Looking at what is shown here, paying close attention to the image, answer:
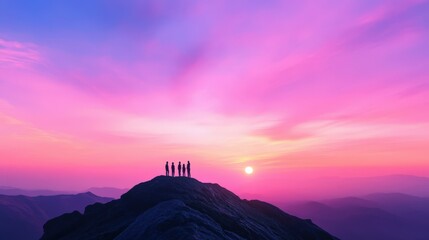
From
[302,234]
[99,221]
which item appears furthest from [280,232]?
[99,221]

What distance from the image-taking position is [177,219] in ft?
92.4

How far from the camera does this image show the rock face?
1115 inches

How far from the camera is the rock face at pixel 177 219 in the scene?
28.3 meters

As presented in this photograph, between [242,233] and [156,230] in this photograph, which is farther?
[242,233]

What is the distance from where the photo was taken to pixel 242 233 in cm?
3897

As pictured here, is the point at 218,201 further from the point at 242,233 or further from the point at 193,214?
the point at 193,214

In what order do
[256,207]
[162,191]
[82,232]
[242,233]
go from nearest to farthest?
[242,233]
[162,191]
[82,232]
[256,207]

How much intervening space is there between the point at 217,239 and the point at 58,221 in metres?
47.2

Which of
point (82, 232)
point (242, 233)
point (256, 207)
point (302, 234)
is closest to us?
point (242, 233)

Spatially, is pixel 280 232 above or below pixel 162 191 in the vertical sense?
below

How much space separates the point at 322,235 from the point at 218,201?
75.5 feet

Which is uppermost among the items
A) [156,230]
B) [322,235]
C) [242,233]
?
[156,230]

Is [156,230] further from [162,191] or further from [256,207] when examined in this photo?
[256,207]

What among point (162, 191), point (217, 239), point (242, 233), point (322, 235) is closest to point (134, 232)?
point (217, 239)
